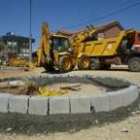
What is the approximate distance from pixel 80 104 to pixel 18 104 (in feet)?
Result: 3.84

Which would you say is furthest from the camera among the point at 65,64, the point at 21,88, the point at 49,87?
the point at 65,64

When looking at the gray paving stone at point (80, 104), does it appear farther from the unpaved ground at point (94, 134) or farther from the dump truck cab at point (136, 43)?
the dump truck cab at point (136, 43)

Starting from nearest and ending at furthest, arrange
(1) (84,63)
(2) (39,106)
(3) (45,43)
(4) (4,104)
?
(2) (39,106), (4) (4,104), (3) (45,43), (1) (84,63)

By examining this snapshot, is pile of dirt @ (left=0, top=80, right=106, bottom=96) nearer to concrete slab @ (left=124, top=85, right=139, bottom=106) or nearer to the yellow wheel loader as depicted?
concrete slab @ (left=124, top=85, right=139, bottom=106)

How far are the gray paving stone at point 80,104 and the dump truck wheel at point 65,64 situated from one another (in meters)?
12.7

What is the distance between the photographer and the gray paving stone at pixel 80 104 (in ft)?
18.1

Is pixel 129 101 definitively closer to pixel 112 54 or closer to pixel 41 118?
pixel 41 118

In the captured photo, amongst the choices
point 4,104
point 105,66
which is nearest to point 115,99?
point 4,104

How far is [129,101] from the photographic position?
660 centimetres

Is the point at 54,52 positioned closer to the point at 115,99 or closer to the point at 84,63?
the point at 84,63

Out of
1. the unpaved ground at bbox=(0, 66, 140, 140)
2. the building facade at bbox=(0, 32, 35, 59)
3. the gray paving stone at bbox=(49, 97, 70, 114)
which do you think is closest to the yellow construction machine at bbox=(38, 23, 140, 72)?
the gray paving stone at bbox=(49, 97, 70, 114)

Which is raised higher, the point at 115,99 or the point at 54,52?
the point at 54,52

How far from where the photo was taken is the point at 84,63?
2006 cm

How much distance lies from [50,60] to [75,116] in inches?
512
